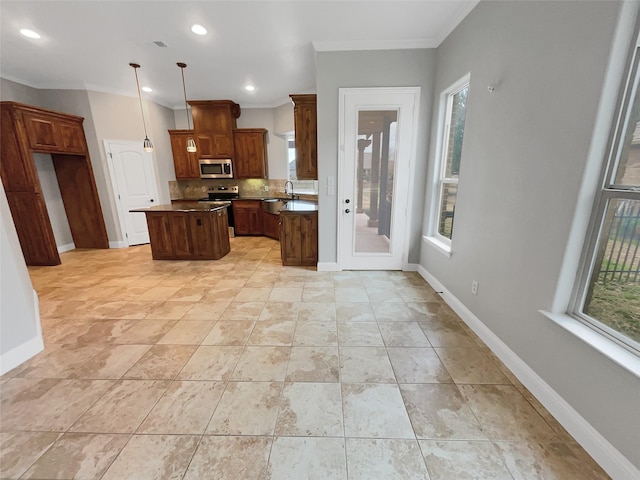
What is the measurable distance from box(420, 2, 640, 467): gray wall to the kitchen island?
3.63 m

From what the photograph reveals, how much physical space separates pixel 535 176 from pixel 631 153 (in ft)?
1.38

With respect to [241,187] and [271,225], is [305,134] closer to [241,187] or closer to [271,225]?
[271,225]

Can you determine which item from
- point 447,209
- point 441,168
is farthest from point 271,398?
point 441,168

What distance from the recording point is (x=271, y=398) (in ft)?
5.40

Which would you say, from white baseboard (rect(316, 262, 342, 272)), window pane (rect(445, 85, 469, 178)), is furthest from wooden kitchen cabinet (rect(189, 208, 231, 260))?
window pane (rect(445, 85, 469, 178))

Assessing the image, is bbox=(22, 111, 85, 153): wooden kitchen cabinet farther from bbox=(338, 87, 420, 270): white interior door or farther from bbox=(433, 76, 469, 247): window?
bbox=(433, 76, 469, 247): window

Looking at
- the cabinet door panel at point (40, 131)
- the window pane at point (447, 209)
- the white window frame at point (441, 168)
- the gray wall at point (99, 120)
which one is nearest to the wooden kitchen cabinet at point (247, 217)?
the gray wall at point (99, 120)

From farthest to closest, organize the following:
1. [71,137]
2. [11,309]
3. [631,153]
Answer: [71,137], [11,309], [631,153]

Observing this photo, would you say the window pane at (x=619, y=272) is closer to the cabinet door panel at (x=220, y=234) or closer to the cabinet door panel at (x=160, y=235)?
the cabinet door panel at (x=220, y=234)

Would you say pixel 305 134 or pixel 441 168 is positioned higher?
pixel 305 134

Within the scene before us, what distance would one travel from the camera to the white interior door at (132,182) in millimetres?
4879

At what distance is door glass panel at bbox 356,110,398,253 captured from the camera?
3.32 m

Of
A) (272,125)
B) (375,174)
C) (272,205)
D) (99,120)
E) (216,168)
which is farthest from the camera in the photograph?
(272,125)

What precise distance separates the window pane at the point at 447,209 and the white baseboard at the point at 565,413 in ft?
3.81
